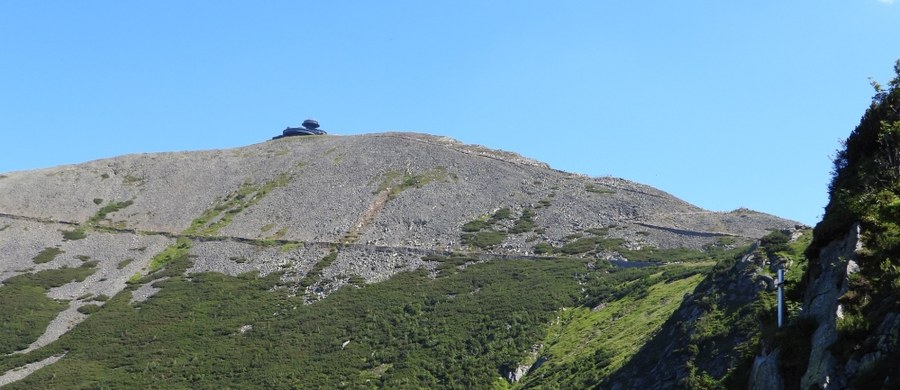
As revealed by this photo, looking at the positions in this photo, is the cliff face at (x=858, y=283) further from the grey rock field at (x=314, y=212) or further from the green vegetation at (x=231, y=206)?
the green vegetation at (x=231, y=206)

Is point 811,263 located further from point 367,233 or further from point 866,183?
point 367,233

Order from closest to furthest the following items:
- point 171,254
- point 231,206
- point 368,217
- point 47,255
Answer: point 47,255
point 171,254
point 368,217
point 231,206

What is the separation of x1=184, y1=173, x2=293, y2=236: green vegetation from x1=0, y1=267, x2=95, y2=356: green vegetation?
19.3m

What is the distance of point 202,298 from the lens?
260ft

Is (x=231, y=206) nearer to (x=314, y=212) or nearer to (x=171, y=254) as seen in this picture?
(x=314, y=212)

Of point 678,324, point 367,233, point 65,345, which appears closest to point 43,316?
point 65,345

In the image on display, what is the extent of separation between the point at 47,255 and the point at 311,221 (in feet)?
104

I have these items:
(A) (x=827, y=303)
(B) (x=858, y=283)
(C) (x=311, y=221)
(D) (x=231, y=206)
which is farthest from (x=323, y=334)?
(B) (x=858, y=283)

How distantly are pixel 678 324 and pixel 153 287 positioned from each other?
62.6 meters

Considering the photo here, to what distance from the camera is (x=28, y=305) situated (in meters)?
76.7

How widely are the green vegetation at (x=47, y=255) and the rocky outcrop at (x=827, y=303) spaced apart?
9187 centimetres

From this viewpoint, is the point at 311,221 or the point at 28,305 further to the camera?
the point at 311,221

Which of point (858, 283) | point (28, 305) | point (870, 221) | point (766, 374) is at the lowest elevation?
point (28, 305)

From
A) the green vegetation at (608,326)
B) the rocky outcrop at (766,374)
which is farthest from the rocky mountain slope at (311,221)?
the rocky outcrop at (766,374)
